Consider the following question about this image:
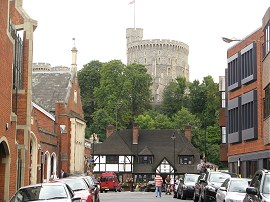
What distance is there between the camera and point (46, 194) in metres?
16.7

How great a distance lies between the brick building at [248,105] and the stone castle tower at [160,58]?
102 m

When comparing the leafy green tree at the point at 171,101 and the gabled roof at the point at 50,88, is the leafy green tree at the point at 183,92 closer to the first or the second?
the leafy green tree at the point at 171,101

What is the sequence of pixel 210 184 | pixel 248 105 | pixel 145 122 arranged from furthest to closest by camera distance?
pixel 145 122, pixel 248 105, pixel 210 184

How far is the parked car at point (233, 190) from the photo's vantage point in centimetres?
1911

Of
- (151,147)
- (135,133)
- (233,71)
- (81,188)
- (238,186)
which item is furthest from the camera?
(135,133)

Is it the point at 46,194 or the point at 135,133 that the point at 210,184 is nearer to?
the point at 46,194

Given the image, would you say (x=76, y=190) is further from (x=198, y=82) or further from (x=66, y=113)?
(x=198, y=82)

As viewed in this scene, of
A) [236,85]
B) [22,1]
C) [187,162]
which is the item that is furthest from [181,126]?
[22,1]

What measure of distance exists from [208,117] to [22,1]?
76.8 m

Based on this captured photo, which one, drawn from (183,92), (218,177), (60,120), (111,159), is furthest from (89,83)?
(218,177)

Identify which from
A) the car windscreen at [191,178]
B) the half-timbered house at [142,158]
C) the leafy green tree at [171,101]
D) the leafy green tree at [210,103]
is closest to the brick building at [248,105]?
the car windscreen at [191,178]

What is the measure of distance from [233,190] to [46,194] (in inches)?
256

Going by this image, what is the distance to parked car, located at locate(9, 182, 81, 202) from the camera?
53.9 ft

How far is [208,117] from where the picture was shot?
110 meters
